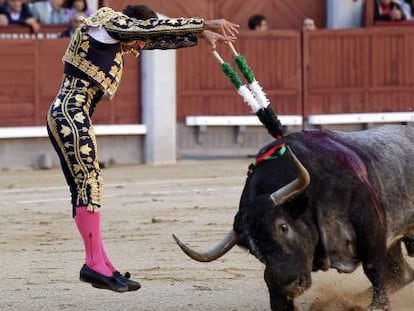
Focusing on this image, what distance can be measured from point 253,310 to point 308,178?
0.70 metres

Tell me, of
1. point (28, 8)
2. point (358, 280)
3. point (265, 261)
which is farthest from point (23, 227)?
point (28, 8)

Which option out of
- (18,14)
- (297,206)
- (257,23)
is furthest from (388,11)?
(297,206)

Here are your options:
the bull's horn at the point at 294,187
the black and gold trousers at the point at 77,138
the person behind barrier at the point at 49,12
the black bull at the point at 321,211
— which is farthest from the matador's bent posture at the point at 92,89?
the person behind barrier at the point at 49,12

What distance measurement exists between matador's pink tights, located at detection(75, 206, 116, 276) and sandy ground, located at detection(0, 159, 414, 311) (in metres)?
0.26

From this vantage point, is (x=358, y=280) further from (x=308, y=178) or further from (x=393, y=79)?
(x=393, y=79)

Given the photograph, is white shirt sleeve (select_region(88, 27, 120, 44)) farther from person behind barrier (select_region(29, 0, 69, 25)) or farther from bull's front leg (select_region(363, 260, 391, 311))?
person behind barrier (select_region(29, 0, 69, 25))

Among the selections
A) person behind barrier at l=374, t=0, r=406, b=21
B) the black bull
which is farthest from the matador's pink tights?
person behind barrier at l=374, t=0, r=406, b=21

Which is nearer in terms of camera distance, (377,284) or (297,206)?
(297,206)

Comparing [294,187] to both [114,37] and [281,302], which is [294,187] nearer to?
[281,302]

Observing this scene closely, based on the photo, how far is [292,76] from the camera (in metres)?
10.8

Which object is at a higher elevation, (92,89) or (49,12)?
(49,12)

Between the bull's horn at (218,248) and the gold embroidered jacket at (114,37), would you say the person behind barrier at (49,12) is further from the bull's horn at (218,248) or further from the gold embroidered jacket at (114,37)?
the bull's horn at (218,248)

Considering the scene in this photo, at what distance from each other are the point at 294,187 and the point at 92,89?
81 cm

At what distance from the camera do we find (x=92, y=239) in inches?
169
